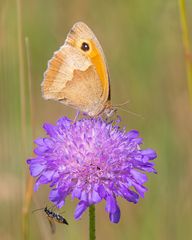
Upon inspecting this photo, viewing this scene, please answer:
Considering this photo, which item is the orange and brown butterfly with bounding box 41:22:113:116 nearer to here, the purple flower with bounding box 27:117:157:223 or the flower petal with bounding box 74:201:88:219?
the purple flower with bounding box 27:117:157:223

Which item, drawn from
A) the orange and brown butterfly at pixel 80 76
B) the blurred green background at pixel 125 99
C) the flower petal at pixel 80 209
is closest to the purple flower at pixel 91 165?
the flower petal at pixel 80 209

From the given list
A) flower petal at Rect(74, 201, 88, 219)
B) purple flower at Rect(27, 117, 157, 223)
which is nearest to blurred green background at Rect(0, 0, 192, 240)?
purple flower at Rect(27, 117, 157, 223)

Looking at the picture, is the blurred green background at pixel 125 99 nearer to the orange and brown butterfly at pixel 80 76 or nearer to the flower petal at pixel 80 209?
the orange and brown butterfly at pixel 80 76

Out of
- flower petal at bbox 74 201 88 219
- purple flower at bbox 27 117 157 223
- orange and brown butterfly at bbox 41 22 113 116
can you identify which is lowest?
flower petal at bbox 74 201 88 219

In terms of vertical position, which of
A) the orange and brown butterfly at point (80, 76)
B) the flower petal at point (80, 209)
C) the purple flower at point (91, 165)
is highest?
the orange and brown butterfly at point (80, 76)

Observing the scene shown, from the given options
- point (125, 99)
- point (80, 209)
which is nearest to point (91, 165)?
point (80, 209)

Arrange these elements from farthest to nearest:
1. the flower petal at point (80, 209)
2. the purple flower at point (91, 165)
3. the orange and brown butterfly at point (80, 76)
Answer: the orange and brown butterfly at point (80, 76) < the purple flower at point (91, 165) < the flower petal at point (80, 209)

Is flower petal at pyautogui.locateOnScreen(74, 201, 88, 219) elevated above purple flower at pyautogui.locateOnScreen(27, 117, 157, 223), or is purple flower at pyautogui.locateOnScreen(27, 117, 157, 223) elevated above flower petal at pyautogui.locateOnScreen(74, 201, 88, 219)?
purple flower at pyautogui.locateOnScreen(27, 117, 157, 223)
